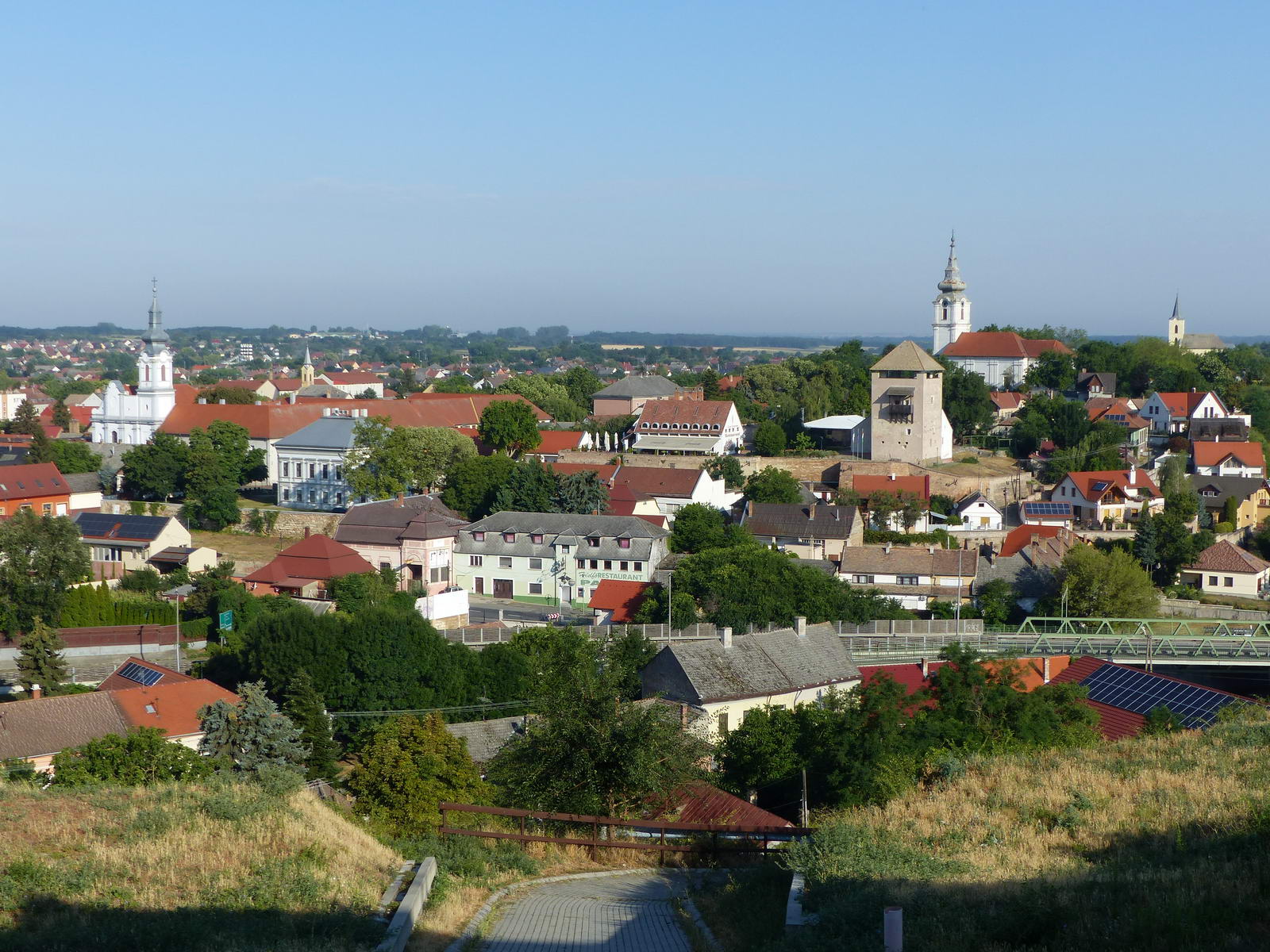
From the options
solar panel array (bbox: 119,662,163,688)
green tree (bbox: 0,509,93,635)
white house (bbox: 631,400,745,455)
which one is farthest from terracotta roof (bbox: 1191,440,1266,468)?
solar panel array (bbox: 119,662,163,688)

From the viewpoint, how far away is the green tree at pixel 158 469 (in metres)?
45.2

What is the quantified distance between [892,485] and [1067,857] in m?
33.9

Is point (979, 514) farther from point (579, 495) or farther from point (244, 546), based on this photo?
point (244, 546)

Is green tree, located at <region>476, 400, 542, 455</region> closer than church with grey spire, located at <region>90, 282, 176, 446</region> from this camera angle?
Yes

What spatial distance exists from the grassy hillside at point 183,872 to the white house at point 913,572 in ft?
80.3

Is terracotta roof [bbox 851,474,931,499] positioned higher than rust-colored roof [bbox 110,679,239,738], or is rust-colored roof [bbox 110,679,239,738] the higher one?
terracotta roof [bbox 851,474,931,499]

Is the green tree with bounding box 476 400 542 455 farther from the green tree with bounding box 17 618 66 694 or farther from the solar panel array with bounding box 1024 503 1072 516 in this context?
the green tree with bounding box 17 618 66 694

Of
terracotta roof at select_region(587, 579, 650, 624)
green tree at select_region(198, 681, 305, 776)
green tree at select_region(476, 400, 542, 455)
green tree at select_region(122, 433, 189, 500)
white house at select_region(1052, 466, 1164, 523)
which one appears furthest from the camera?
green tree at select_region(476, 400, 542, 455)

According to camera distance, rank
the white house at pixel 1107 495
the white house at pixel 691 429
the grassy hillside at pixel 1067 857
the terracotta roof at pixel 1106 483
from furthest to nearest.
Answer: the white house at pixel 691 429 → the terracotta roof at pixel 1106 483 → the white house at pixel 1107 495 → the grassy hillside at pixel 1067 857

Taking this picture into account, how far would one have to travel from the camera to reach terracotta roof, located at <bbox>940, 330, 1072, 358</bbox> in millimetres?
68438

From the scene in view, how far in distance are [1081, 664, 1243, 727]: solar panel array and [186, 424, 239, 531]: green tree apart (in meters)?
29.9

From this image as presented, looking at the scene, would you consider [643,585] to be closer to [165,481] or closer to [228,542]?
[228,542]

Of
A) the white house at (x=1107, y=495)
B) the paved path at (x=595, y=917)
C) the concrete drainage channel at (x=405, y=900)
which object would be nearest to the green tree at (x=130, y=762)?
the concrete drainage channel at (x=405, y=900)

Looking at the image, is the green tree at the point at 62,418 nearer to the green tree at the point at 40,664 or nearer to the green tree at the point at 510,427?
the green tree at the point at 510,427
